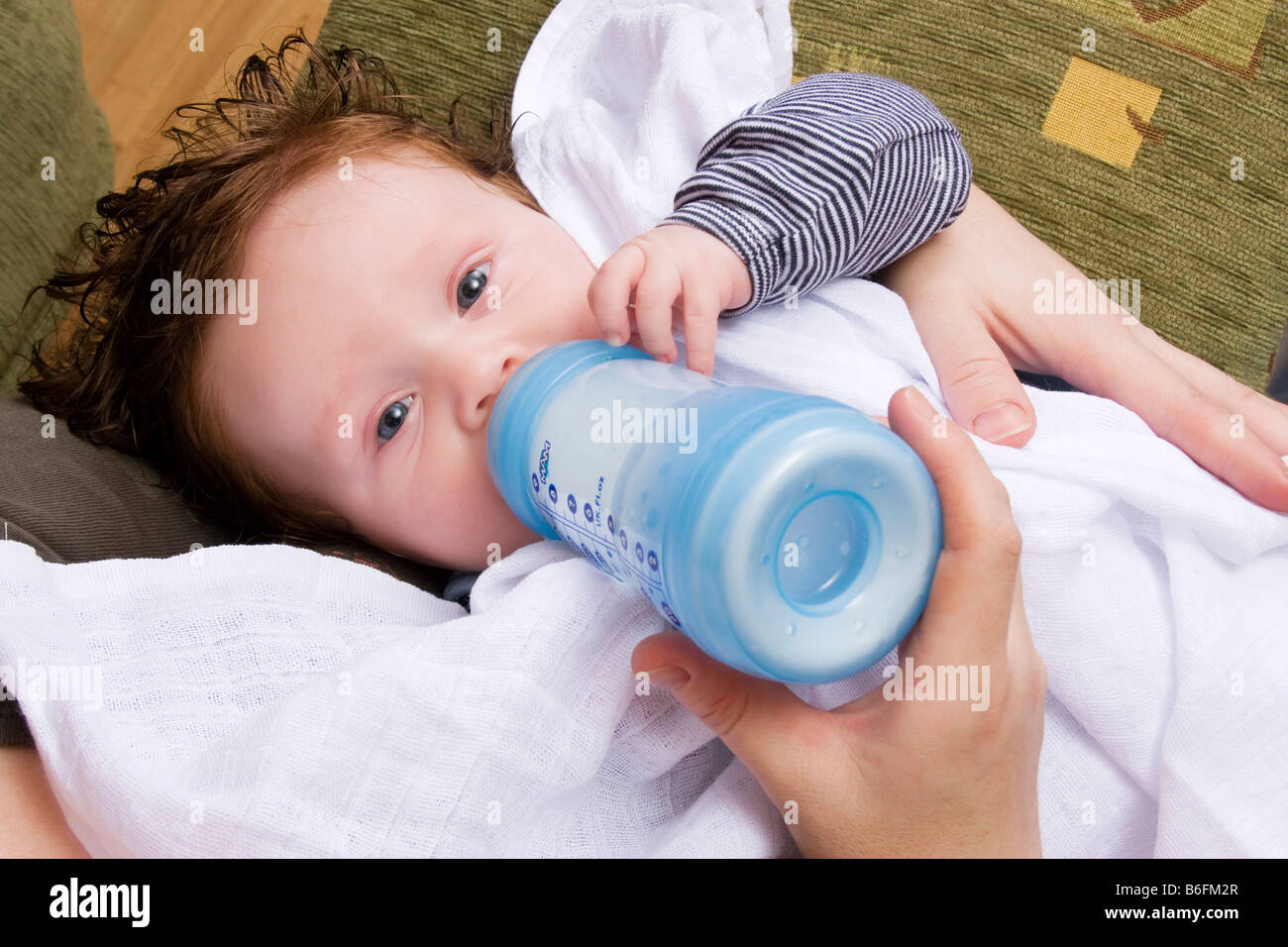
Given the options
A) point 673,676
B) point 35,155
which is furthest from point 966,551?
point 35,155

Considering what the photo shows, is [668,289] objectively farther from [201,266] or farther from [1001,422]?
[201,266]

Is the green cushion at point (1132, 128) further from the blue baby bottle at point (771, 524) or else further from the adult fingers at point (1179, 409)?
the blue baby bottle at point (771, 524)

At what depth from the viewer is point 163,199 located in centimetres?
113

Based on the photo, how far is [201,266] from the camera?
1004mm

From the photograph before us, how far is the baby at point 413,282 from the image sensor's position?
874 millimetres

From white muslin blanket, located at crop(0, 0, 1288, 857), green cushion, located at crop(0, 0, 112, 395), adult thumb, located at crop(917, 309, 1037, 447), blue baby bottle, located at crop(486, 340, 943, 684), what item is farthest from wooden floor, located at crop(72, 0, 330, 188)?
blue baby bottle, located at crop(486, 340, 943, 684)

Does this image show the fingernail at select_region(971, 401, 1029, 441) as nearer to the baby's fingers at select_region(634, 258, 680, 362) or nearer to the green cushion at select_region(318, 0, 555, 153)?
the baby's fingers at select_region(634, 258, 680, 362)

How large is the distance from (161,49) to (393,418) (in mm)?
1450

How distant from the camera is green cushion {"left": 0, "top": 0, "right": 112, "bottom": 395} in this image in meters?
1.23

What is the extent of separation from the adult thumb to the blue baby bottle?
306 mm

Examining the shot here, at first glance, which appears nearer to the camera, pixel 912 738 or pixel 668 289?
pixel 912 738
